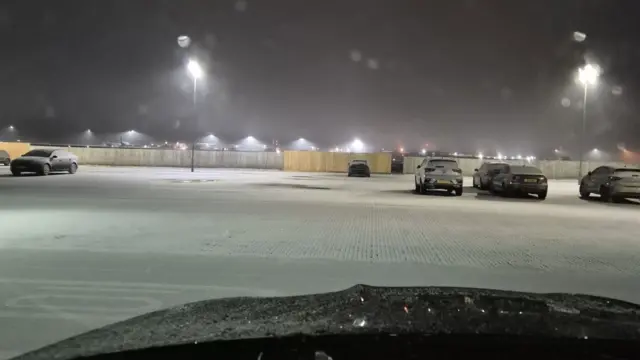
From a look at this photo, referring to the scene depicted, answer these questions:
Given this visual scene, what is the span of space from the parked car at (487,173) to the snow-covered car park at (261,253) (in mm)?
11950

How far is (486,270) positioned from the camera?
30.2 ft

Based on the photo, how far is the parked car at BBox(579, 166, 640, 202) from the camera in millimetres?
25828

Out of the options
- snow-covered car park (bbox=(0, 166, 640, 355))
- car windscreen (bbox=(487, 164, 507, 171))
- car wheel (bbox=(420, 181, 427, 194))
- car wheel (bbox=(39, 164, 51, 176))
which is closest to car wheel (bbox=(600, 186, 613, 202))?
car windscreen (bbox=(487, 164, 507, 171))

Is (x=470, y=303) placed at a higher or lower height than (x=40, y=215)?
higher

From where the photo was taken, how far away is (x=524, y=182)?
2745cm

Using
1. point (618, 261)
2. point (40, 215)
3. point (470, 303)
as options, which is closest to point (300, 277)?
point (470, 303)

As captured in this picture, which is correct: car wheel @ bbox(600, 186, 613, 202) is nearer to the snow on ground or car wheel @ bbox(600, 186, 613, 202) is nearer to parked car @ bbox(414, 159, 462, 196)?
the snow on ground

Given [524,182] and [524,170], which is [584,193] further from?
[524,182]

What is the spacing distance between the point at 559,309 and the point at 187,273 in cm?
632

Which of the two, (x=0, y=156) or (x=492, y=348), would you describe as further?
(x=0, y=156)

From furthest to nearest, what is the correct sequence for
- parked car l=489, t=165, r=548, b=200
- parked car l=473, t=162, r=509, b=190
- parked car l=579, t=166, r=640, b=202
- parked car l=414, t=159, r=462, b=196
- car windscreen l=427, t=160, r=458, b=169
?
1. parked car l=473, t=162, r=509, b=190
2. car windscreen l=427, t=160, r=458, b=169
3. parked car l=414, t=159, r=462, b=196
4. parked car l=489, t=165, r=548, b=200
5. parked car l=579, t=166, r=640, b=202

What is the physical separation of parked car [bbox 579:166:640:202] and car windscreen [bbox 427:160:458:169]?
Answer: 6.69 meters

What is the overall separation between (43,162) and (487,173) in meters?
26.5

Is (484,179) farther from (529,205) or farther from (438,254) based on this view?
(438,254)
